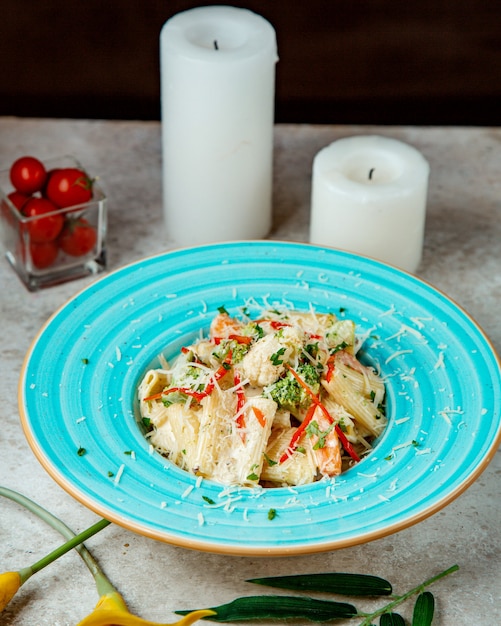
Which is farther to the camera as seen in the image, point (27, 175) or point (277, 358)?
point (27, 175)

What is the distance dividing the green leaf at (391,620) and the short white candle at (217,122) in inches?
33.3

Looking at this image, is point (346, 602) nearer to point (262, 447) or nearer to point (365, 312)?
point (262, 447)

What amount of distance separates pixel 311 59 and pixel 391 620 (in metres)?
1.81

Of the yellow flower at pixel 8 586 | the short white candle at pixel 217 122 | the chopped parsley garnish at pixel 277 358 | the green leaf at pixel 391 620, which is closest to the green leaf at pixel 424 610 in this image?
the green leaf at pixel 391 620

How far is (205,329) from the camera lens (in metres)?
1.47

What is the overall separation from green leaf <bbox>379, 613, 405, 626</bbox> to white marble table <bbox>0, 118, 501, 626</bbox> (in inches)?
1.3

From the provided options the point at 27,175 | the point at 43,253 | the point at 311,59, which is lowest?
the point at 311,59

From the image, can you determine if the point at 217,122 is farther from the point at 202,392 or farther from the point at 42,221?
the point at 202,392

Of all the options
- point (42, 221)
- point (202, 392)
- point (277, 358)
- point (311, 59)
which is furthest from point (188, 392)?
point (311, 59)

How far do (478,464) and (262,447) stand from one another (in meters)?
0.26

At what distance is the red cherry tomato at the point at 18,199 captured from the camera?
65.9 inches

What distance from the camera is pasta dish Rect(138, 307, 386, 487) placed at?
47.4 inches

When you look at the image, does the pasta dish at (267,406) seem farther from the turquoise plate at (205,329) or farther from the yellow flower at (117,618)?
the yellow flower at (117,618)

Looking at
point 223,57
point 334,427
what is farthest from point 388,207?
point 334,427
